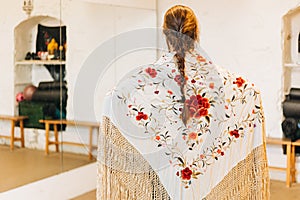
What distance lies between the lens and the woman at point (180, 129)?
174 centimetres

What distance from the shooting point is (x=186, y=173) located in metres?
1.83

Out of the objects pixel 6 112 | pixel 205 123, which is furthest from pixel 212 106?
pixel 6 112

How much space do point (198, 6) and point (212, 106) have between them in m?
3.65

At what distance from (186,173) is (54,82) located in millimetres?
2521

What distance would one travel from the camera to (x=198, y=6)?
530 cm

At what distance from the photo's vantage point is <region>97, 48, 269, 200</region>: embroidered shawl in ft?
5.72

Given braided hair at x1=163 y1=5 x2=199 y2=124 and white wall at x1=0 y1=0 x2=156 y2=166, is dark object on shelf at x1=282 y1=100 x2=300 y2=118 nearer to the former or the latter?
white wall at x1=0 y1=0 x2=156 y2=166

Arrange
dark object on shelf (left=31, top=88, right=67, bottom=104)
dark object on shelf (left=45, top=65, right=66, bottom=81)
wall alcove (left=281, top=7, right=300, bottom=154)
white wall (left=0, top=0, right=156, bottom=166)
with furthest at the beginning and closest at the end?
wall alcove (left=281, top=7, right=300, bottom=154) → dark object on shelf (left=45, top=65, right=66, bottom=81) → dark object on shelf (left=31, top=88, right=67, bottom=104) → white wall (left=0, top=0, right=156, bottom=166)

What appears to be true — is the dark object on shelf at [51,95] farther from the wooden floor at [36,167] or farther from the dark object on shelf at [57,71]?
the wooden floor at [36,167]

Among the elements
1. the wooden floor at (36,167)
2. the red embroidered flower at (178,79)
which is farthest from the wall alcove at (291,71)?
the red embroidered flower at (178,79)

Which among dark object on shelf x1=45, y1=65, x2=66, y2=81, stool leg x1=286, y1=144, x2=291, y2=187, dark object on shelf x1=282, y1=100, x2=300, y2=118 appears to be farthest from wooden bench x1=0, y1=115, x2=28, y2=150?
dark object on shelf x1=282, y1=100, x2=300, y2=118

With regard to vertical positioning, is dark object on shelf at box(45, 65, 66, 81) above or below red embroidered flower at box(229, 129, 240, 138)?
above

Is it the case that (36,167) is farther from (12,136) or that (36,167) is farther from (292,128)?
(292,128)

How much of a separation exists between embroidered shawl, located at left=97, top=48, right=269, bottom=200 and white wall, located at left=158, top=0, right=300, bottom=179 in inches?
122
